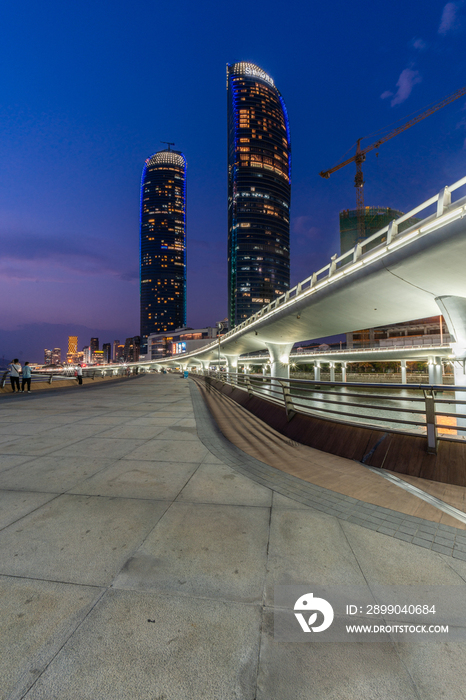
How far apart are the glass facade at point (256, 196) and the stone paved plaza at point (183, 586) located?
520 ft

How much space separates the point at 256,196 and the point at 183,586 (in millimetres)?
188566

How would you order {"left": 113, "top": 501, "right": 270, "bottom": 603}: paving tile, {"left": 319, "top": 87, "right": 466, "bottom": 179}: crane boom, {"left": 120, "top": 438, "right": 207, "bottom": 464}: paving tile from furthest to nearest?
{"left": 319, "top": 87, "right": 466, "bottom": 179}: crane boom
{"left": 120, "top": 438, "right": 207, "bottom": 464}: paving tile
{"left": 113, "top": 501, "right": 270, "bottom": 603}: paving tile

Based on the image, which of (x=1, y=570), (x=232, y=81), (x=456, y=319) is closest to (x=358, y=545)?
(x=1, y=570)

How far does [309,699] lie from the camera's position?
60.4 inches

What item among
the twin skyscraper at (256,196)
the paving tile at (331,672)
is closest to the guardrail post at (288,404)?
the paving tile at (331,672)

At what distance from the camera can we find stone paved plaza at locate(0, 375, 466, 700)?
5.39 feet

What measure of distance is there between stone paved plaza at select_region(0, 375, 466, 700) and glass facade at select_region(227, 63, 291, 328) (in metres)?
159

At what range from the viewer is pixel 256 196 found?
551 feet

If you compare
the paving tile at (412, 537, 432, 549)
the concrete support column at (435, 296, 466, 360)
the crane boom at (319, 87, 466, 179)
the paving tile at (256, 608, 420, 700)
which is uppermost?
the crane boom at (319, 87, 466, 179)

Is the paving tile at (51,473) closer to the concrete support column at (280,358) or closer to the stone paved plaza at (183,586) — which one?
the stone paved plaza at (183,586)

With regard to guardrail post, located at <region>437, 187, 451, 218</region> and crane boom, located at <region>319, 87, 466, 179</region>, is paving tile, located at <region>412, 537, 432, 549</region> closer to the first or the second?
guardrail post, located at <region>437, 187, 451, 218</region>

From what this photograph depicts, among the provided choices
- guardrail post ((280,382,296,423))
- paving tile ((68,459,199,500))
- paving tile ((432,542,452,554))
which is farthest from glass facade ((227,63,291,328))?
paving tile ((432,542,452,554))

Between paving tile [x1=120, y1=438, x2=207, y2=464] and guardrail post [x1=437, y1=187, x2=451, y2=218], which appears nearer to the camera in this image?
paving tile [x1=120, y1=438, x2=207, y2=464]

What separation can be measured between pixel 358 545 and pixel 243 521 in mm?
1223
